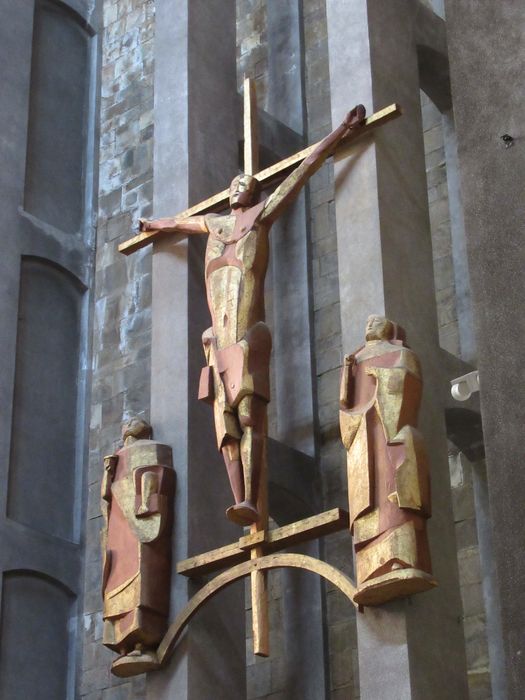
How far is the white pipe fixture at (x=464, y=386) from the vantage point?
10.2 metres

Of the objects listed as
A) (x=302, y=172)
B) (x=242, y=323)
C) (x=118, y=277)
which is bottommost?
(x=242, y=323)

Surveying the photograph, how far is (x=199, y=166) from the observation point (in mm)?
11578

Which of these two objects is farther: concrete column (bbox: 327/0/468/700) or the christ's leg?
the christ's leg

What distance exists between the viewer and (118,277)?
561 inches

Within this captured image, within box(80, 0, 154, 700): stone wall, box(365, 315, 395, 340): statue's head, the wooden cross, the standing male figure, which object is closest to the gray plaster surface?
box(80, 0, 154, 700): stone wall

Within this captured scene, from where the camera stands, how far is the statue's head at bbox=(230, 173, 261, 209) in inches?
423

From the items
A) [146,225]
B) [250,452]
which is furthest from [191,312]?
[250,452]

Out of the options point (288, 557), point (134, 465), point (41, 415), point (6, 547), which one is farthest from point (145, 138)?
point (288, 557)

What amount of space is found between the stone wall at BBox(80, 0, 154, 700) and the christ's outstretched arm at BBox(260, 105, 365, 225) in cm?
332

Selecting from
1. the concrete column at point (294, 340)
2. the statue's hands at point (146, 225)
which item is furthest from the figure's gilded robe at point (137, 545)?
the statue's hands at point (146, 225)

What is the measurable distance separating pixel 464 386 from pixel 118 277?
4.70 meters

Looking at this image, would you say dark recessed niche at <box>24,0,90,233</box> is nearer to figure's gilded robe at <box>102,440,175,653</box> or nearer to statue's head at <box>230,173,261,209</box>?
statue's head at <box>230,173,261,209</box>

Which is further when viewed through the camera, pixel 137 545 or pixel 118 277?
pixel 118 277

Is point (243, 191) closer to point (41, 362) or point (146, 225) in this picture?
point (146, 225)
